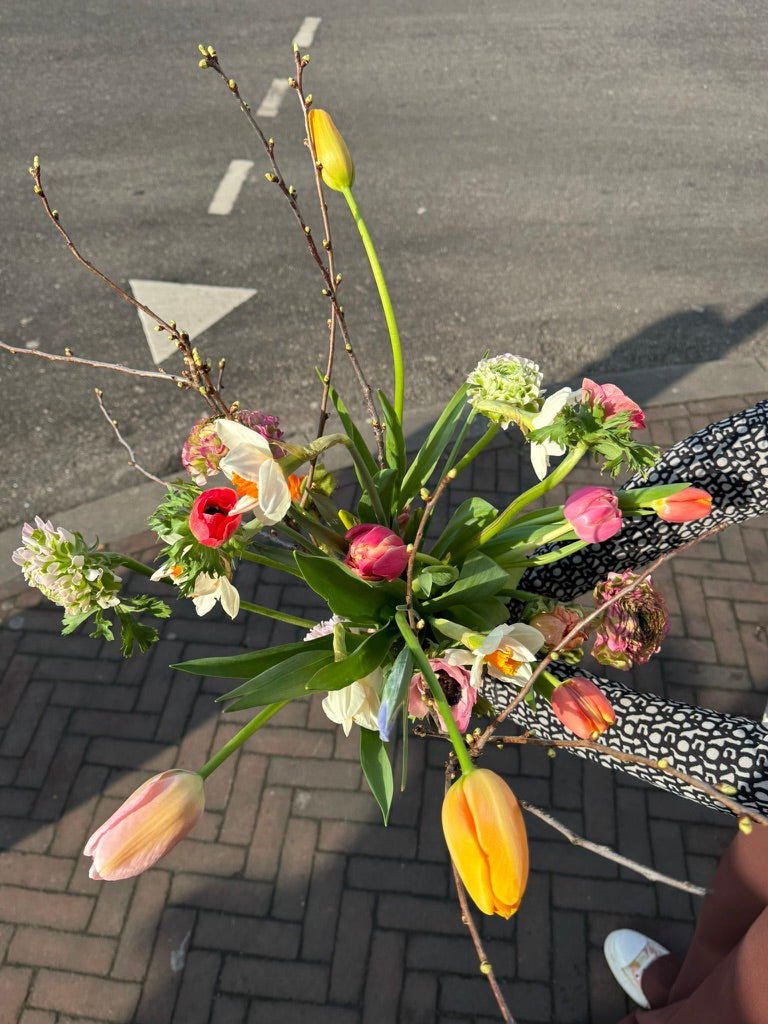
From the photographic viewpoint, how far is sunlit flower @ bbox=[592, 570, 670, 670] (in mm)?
961

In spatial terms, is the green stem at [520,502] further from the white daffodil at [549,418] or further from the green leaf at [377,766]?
the green leaf at [377,766]

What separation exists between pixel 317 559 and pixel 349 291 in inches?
140

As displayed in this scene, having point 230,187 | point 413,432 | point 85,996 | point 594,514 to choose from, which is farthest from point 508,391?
point 230,187

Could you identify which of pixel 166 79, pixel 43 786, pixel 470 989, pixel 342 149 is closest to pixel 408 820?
pixel 470 989

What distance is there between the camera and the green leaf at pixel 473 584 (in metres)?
0.96

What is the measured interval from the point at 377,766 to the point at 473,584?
0.27m

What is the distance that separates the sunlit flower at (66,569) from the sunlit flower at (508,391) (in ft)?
1.66

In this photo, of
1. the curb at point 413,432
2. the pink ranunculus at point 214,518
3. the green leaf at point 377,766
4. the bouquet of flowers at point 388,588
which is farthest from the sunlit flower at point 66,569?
the curb at point 413,432

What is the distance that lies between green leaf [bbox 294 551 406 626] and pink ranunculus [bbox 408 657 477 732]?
0.34 feet

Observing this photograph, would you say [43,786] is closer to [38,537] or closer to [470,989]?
[470,989]

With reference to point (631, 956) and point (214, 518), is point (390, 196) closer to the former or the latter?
point (631, 956)

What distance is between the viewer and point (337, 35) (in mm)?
6125

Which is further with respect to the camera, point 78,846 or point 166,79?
point 166,79

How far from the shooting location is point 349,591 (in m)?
0.94
